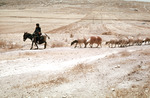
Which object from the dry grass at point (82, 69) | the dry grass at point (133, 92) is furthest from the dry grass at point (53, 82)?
the dry grass at point (133, 92)

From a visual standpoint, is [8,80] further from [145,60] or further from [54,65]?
[145,60]


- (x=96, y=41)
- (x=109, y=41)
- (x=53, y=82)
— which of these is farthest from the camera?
(x=109, y=41)

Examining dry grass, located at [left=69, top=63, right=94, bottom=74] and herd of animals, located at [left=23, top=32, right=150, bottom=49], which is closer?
dry grass, located at [left=69, top=63, right=94, bottom=74]

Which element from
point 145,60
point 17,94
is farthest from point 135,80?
point 17,94

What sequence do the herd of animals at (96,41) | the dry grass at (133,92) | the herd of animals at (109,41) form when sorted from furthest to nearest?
the herd of animals at (109,41)
the herd of animals at (96,41)
the dry grass at (133,92)

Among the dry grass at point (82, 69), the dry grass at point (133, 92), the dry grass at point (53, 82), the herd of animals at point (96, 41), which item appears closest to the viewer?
the dry grass at point (133, 92)

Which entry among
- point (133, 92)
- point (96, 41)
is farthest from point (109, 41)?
point (133, 92)

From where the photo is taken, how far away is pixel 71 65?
9625 millimetres

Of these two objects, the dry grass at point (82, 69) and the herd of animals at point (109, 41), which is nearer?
the dry grass at point (82, 69)

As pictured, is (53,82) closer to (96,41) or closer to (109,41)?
(96,41)

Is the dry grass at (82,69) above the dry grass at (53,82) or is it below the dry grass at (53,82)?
above

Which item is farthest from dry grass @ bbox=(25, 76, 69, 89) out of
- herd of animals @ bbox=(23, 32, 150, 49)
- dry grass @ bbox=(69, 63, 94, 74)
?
herd of animals @ bbox=(23, 32, 150, 49)

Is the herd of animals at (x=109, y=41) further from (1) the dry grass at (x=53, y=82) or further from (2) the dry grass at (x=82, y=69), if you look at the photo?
(1) the dry grass at (x=53, y=82)

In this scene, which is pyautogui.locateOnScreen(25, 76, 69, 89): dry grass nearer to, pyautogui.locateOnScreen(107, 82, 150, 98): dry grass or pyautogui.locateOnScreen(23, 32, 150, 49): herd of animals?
pyautogui.locateOnScreen(107, 82, 150, 98): dry grass
